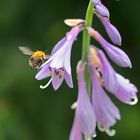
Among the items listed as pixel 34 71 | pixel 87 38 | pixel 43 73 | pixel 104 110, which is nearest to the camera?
pixel 104 110

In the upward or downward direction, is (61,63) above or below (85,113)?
above

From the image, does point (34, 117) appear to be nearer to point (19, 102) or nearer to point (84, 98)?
point (19, 102)

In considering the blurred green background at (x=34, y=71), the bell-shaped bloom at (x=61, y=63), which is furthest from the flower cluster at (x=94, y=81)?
the blurred green background at (x=34, y=71)

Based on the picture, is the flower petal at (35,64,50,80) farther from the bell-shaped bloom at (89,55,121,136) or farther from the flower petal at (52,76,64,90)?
the bell-shaped bloom at (89,55,121,136)

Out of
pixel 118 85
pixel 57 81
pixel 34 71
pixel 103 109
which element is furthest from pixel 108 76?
pixel 34 71

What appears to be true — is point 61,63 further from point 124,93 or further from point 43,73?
point 124,93

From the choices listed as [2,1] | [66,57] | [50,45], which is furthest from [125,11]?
[66,57]

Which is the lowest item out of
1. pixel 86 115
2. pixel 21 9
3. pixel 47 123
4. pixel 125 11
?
pixel 47 123
